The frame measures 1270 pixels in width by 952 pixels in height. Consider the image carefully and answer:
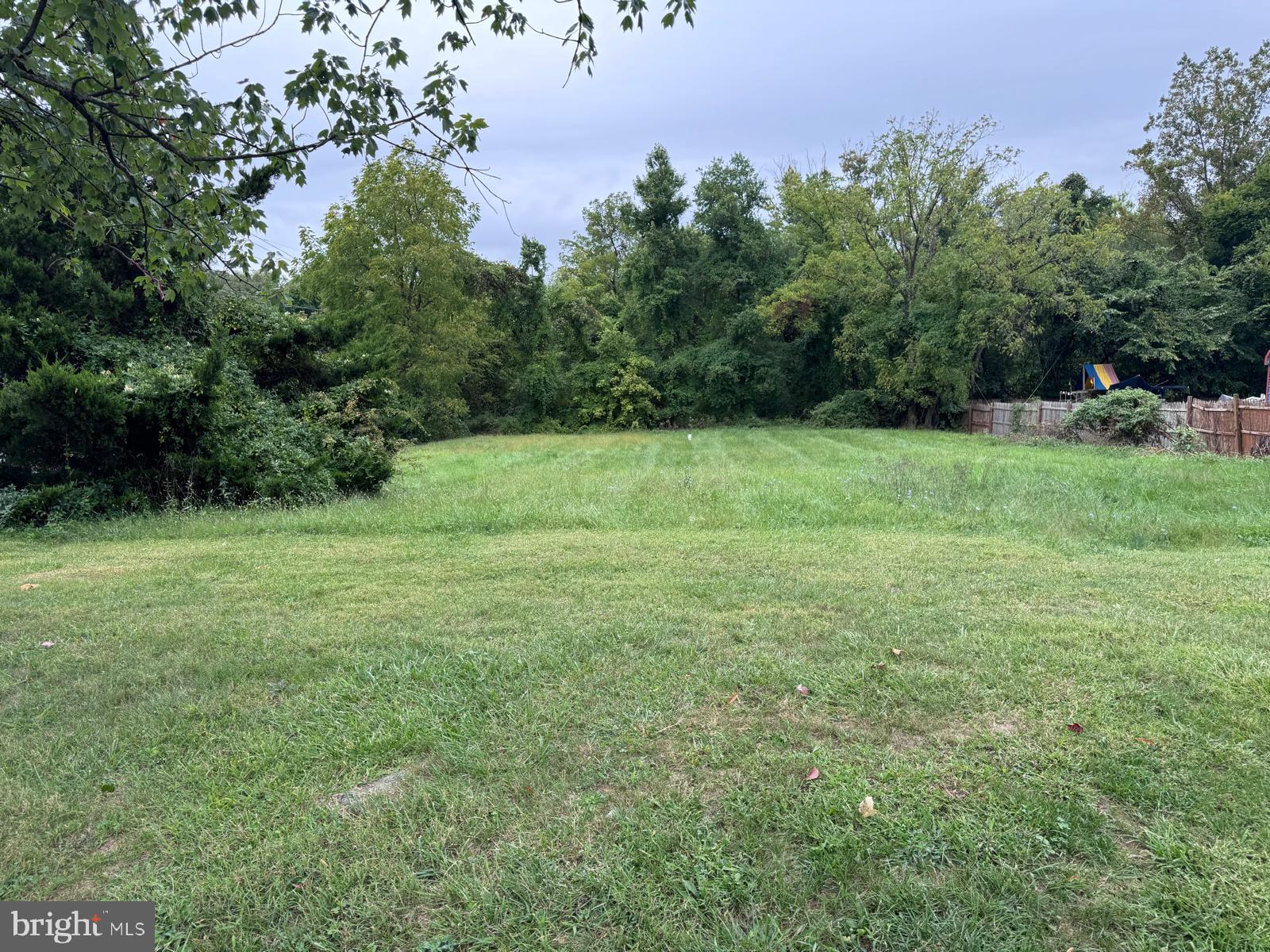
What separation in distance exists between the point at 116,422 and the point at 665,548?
6827 millimetres

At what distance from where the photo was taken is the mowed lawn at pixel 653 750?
5.99ft

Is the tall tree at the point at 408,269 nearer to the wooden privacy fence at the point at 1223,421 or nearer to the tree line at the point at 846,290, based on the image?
the tree line at the point at 846,290

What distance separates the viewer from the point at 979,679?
306cm

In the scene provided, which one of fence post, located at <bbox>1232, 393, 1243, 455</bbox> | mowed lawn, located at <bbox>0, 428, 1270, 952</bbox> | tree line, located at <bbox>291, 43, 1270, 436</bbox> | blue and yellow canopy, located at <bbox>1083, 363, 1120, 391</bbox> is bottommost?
mowed lawn, located at <bbox>0, 428, 1270, 952</bbox>

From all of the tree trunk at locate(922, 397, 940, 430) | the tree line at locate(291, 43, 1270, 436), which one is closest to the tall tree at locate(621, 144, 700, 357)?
the tree line at locate(291, 43, 1270, 436)

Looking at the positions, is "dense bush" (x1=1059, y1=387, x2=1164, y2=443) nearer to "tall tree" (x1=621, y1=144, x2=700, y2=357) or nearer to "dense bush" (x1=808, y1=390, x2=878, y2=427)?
"dense bush" (x1=808, y1=390, x2=878, y2=427)

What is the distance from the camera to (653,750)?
8.46 ft

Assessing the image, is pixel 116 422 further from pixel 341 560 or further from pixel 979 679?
pixel 979 679

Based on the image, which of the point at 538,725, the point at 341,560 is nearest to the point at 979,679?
the point at 538,725

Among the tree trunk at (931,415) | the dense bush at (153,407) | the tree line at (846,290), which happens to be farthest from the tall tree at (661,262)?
the dense bush at (153,407)

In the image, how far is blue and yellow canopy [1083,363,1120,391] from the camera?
69.5ft

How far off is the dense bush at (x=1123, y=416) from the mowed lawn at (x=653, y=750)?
12549 millimetres

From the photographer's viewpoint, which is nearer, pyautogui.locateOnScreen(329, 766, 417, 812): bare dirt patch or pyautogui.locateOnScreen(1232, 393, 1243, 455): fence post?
pyautogui.locateOnScreen(329, 766, 417, 812): bare dirt patch

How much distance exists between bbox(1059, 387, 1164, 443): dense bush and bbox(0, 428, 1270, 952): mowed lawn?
41.2 ft
